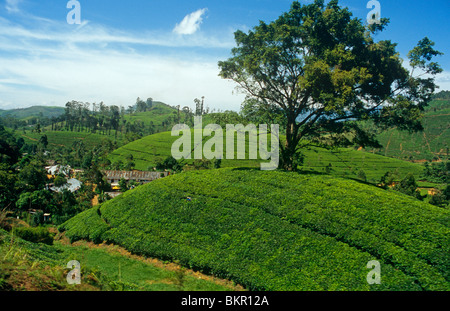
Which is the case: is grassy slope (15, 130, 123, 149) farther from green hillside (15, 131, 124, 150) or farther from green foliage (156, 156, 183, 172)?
green foliage (156, 156, 183, 172)

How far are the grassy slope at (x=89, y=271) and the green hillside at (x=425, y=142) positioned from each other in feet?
370

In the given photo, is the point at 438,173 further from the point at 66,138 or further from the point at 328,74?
the point at 66,138

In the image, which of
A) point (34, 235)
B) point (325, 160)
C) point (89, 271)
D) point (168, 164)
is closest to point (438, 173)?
point (325, 160)

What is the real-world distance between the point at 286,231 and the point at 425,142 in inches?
5263

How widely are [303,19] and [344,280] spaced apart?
13737mm

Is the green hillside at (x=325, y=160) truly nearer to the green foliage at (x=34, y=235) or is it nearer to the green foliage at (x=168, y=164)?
the green foliage at (x=168, y=164)

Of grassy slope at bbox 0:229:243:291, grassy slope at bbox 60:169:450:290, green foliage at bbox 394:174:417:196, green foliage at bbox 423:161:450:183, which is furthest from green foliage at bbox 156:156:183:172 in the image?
green foliage at bbox 423:161:450:183

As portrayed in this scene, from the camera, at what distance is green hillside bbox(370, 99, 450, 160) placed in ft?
345

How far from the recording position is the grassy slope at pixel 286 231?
9.27m

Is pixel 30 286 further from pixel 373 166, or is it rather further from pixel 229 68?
pixel 373 166

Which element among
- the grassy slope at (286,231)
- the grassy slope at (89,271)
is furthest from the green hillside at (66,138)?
the grassy slope at (89,271)

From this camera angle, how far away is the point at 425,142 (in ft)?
379

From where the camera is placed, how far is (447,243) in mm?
8984

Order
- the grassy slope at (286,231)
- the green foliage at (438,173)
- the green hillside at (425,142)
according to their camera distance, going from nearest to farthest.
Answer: the grassy slope at (286,231)
the green foliage at (438,173)
the green hillside at (425,142)
